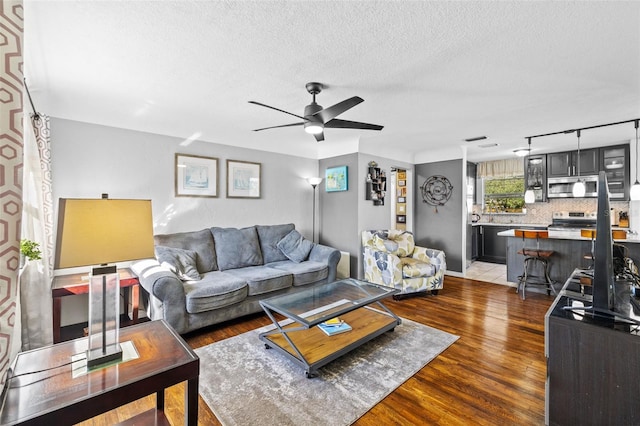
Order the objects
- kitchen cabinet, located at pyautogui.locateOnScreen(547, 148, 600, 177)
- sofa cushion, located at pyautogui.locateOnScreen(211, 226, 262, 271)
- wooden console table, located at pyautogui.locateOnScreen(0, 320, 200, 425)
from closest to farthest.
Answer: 1. wooden console table, located at pyautogui.locateOnScreen(0, 320, 200, 425)
2. sofa cushion, located at pyautogui.locateOnScreen(211, 226, 262, 271)
3. kitchen cabinet, located at pyautogui.locateOnScreen(547, 148, 600, 177)

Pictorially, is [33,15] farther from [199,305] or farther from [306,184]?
[306,184]

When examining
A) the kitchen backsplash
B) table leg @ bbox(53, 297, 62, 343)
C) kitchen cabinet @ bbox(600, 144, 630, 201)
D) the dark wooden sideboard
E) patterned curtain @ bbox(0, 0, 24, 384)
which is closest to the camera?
patterned curtain @ bbox(0, 0, 24, 384)

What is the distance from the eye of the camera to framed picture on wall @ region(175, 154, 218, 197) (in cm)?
386

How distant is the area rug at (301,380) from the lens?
1.84 meters

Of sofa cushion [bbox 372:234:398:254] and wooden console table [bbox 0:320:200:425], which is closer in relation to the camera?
wooden console table [bbox 0:320:200:425]

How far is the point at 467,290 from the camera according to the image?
14.9ft

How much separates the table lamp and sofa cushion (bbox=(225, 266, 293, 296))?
1.93 meters

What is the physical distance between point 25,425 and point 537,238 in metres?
5.56

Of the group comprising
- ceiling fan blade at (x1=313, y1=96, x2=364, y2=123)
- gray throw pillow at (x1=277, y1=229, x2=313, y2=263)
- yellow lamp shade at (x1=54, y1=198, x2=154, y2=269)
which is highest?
ceiling fan blade at (x1=313, y1=96, x2=364, y2=123)

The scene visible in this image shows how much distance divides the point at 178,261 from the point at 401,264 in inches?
116

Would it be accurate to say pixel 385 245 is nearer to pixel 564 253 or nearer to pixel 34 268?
pixel 564 253

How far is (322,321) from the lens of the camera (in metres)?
2.26

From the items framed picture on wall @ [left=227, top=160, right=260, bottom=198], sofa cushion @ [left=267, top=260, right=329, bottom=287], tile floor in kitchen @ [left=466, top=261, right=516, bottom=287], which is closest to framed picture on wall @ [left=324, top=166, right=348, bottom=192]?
framed picture on wall @ [left=227, top=160, right=260, bottom=198]

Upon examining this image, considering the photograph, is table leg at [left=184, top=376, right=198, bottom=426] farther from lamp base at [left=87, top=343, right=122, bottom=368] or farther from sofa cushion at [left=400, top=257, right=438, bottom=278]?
sofa cushion at [left=400, top=257, right=438, bottom=278]
